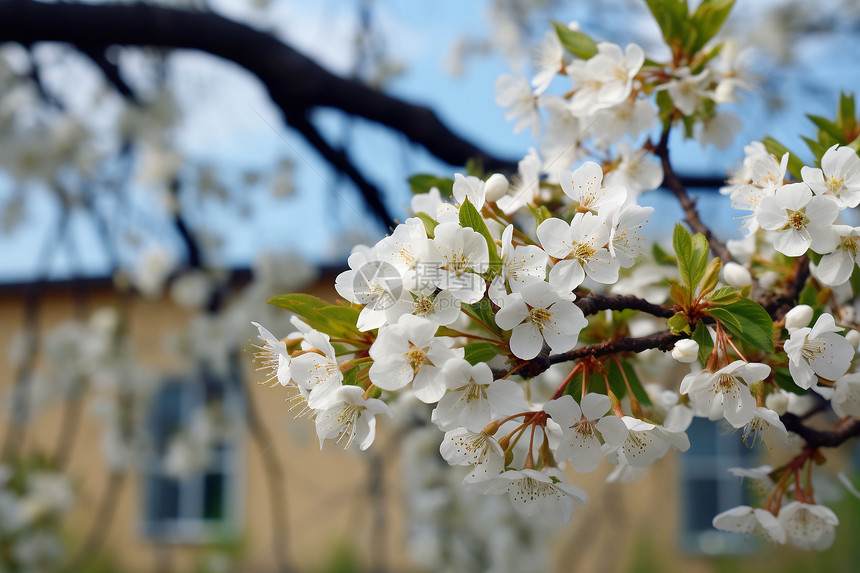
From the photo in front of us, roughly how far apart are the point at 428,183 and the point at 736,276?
45 centimetres

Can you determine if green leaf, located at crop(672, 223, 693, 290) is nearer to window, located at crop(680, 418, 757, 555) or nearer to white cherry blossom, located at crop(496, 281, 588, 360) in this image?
white cherry blossom, located at crop(496, 281, 588, 360)

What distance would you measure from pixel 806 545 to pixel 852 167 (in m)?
0.50

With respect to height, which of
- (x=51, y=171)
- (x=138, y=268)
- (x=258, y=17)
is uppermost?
(x=258, y=17)

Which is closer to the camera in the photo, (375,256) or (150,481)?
(375,256)

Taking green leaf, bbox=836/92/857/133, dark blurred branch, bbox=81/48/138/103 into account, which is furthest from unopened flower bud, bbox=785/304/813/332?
dark blurred branch, bbox=81/48/138/103

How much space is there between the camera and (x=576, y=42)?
1051 millimetres

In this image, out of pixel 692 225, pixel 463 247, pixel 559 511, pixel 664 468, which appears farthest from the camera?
pixel 664 468

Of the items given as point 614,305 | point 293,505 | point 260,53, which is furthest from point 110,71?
point 293,505

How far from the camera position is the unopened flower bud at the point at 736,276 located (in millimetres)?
849

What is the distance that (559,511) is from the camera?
76 cm

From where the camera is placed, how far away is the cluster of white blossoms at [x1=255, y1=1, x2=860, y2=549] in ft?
2.09

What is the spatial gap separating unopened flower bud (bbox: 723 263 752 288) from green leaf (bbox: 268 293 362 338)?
481 millimetres

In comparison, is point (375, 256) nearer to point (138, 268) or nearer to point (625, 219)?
point (625, 219)

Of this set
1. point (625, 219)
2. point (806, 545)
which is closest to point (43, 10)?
point (625, 219)
